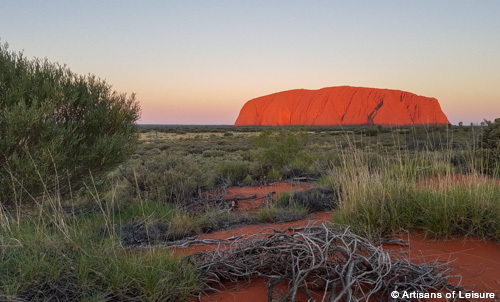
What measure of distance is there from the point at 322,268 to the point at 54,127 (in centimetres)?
459

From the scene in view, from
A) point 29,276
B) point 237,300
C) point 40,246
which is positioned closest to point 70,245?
point 40,246

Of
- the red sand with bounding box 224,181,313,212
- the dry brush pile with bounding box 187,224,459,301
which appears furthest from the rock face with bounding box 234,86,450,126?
the dry brush pile with bounding box 187,224,459,301

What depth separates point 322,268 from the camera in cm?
279

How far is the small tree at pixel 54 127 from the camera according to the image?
4742 mm

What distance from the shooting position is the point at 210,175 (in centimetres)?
945

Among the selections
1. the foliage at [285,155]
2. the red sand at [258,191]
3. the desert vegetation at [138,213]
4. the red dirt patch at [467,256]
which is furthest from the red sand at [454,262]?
the foliage at [285,155]

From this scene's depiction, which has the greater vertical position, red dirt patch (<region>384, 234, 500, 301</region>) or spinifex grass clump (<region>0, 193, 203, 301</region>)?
spinifex grass clump (<region>0, 193, 203, 301</region>)

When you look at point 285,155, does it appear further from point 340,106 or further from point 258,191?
point 340,106

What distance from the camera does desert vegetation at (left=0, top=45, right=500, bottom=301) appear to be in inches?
103

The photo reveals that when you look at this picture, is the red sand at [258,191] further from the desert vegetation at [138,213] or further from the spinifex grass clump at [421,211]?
the spinifex grass clump at [421,211]

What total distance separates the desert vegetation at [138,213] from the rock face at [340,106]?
278ft

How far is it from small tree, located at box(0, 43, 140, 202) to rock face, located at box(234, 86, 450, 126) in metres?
85.1

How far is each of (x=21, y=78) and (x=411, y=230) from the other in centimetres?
624

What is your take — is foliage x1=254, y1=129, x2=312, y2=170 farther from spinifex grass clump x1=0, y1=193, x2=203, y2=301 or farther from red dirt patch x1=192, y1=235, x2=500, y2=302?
spinifex grass clump x1=0, y1=193, x2=203, y2=301
